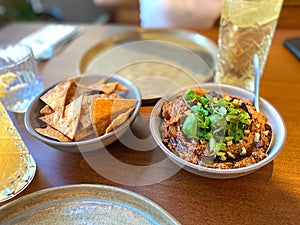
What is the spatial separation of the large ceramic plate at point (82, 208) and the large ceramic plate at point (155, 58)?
392mm

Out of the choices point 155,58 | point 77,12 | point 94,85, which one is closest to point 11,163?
point 94,85

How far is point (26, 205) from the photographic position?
0.53 m

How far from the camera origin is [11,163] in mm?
575

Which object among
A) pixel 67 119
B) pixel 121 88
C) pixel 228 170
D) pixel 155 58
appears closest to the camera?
pixel 228 170

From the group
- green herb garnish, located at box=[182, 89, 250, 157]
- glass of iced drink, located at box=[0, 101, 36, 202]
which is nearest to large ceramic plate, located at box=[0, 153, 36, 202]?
glass of iced drink, located at box=[0, 101, 36, 202]

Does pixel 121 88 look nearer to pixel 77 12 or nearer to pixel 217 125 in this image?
pixel 217 125

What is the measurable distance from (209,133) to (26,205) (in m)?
0.37

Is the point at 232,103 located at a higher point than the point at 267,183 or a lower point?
higher

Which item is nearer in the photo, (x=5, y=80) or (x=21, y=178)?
(x=21, y=178)

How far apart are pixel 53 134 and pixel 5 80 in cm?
34

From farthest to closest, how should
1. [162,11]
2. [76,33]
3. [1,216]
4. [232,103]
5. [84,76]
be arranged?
[162,11], [76,33], [84,76], [232,103], [1,216]

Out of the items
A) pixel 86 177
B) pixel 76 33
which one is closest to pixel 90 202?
pixel 86 177

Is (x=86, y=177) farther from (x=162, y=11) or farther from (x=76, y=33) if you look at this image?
(x=162, y=11)

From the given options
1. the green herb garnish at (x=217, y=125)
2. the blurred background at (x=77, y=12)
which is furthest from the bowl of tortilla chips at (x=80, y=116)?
the blurred background at (x=77, y=12)
